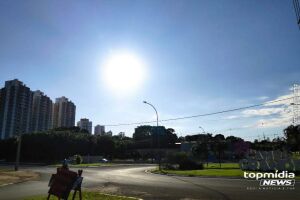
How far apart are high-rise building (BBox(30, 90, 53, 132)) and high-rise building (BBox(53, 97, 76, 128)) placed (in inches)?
201

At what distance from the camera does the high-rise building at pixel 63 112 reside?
94.1 meters

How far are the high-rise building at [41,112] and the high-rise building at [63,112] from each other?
511 centimetres

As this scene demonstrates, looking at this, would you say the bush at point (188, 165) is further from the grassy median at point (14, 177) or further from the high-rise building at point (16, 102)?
the high-rise building at point (16, 102)

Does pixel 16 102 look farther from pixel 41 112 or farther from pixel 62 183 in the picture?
pixel 62 183

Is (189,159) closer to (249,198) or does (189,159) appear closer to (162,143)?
(249,198)

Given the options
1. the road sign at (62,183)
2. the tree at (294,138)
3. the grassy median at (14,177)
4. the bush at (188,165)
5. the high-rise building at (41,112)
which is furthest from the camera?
the tree at (294,138)

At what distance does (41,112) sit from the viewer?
3152 inches

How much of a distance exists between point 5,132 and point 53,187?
7678 centimetres

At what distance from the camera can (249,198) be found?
1583cm

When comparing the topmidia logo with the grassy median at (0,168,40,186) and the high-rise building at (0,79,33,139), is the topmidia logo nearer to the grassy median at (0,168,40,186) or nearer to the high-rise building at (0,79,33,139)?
the grassy median at (0,168,40,186)

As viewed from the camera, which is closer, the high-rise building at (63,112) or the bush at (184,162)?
the bush at (184,162)

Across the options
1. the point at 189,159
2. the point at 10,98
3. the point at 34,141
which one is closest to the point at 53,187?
the point at 189,159

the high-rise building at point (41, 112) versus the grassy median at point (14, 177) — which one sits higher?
the high-rise building at point (41, 112)

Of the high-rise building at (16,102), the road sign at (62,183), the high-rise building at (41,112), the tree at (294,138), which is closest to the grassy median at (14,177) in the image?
the road sign at (62,183)
